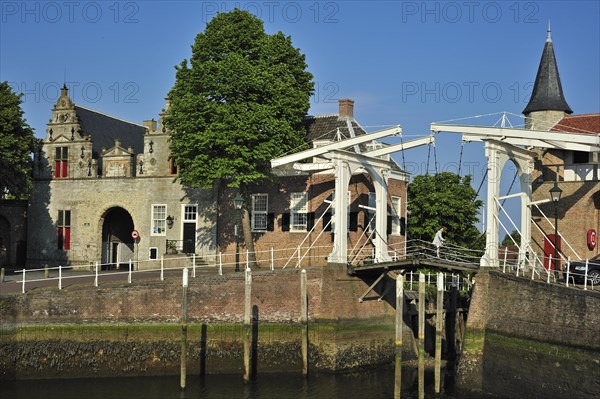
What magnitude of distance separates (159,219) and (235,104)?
28.5 feet

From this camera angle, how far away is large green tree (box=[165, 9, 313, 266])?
30.3 m

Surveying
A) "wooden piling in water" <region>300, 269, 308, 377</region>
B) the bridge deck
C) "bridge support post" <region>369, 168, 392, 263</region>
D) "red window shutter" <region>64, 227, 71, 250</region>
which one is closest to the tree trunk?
"bridge support post" <region>369, 168, 392, 263</region>

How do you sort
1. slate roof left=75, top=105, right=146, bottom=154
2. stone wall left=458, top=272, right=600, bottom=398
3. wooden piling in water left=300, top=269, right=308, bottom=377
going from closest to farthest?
1. stone wall left=458, top=272, right=600, bottom=398
2. wooden piling in water left=300, top=269, right=308, bottom=377
3. slate roof left=75, top=105, right=146, bottom=154

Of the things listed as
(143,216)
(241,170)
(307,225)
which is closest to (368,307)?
(307,225)

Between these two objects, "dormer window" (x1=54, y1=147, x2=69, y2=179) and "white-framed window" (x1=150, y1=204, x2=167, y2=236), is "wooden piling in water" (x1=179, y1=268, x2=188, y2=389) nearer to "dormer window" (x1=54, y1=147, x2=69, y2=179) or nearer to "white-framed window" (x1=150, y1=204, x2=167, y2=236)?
"white-framed window" (x1=150, y1=204, x2=167, y2=236)

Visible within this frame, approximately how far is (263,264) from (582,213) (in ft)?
44.4

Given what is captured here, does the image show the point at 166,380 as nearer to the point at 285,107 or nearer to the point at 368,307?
the point at 368,307

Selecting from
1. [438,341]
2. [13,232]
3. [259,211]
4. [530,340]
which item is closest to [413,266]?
[438,341]

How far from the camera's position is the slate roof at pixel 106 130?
3959 cm

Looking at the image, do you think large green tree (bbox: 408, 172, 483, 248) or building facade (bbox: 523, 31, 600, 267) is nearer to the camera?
building facade (bbox: 523, 31, 600, 267)

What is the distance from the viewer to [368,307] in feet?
90.7

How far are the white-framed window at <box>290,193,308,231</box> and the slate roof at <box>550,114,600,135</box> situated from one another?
10.9 meters

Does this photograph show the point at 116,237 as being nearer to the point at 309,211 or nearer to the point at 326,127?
the point at 309,211

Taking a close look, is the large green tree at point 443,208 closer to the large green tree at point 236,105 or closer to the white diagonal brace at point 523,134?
the large green tree at point 236,105
